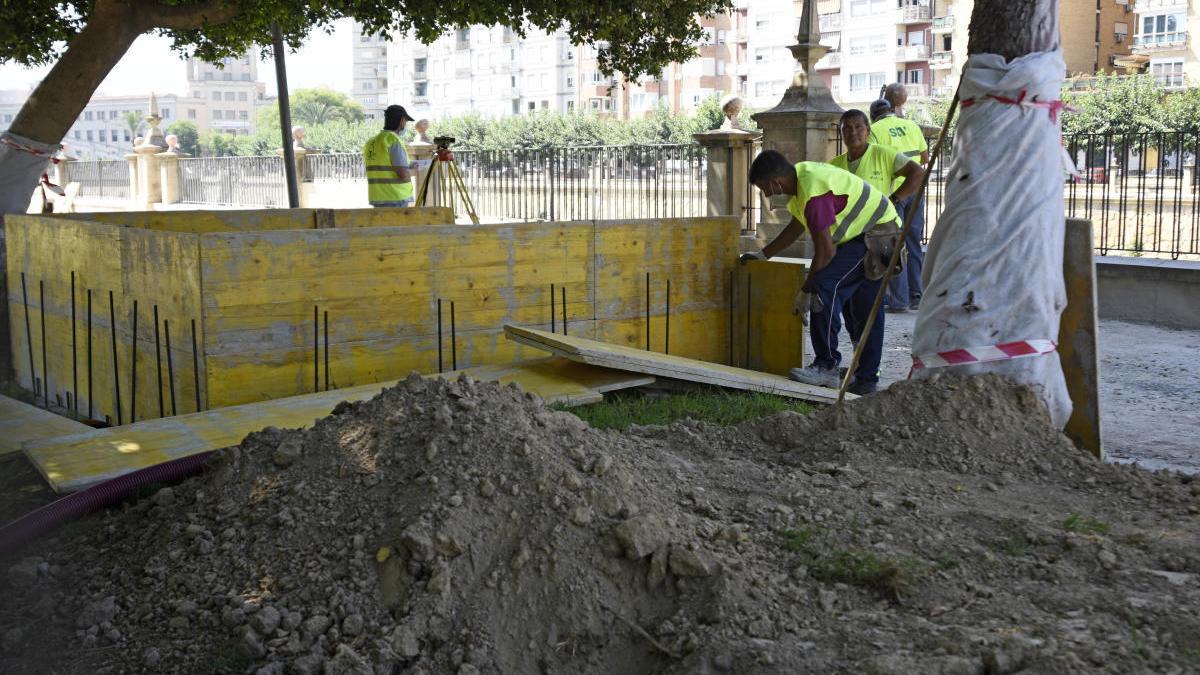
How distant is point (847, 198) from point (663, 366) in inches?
70.1

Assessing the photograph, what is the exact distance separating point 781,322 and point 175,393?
4.14 meters

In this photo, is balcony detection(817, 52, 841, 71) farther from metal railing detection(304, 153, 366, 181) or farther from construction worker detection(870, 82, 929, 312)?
construction worker detection(870, 82, 929, 312)

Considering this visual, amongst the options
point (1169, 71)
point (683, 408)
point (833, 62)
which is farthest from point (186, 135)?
point (683, 408)

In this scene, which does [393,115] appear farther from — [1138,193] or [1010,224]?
[1138,193]

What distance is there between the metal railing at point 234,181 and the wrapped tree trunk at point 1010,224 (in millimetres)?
29591

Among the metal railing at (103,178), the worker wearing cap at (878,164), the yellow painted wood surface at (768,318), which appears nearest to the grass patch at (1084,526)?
the yellow painted wood surface at (768,318)

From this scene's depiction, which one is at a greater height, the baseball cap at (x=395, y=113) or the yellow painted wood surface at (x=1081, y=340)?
the baseball cap at (x=395, y=113)

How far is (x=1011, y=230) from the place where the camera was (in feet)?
17.7

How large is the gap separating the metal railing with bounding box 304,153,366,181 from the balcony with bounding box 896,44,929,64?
56126 mm

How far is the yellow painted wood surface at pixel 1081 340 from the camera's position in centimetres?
557

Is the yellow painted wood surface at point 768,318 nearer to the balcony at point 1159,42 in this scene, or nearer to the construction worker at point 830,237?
the construction worker at point 830,237

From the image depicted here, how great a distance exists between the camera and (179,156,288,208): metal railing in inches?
1332

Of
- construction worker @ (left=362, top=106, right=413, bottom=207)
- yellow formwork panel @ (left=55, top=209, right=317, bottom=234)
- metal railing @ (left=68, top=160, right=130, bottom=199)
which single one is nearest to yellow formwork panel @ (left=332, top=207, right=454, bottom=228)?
yellow formwork panel @ (left=55, top=209, right=317, bottom=234)

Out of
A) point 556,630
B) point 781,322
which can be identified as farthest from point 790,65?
point 556,630
